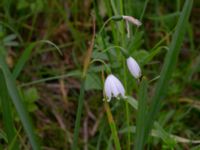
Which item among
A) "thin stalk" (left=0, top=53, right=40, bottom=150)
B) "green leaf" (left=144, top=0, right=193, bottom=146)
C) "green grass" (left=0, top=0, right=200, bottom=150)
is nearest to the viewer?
"green leaf" (left=144, top=0, right=193, bottom=146)

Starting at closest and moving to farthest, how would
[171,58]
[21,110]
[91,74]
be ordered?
1. [171,58]
2. [21,110]
3. [91,74]

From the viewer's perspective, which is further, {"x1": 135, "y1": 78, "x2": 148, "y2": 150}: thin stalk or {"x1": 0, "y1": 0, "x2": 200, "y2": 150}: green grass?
{"x1": 0, "y1": 0, "x2": 200, "y2": 150}: green grass

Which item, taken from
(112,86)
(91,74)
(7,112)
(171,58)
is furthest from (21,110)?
(91,74)

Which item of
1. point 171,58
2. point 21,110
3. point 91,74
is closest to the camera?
point 171,58

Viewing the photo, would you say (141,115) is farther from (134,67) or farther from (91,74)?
(91,74)

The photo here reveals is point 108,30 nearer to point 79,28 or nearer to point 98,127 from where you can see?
point 79,28

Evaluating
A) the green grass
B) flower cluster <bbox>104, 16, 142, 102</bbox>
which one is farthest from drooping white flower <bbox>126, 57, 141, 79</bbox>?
the green grass

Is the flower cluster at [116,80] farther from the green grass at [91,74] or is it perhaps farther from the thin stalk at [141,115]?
the green grass at [91,74]

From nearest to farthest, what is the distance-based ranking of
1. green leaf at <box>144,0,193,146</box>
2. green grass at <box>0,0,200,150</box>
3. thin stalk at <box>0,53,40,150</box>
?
green leaf at <box>144,0,193,146</box> < thin stalk at <box>0,53,40,150</box> < green grass at <box>0,0,200,150</box>

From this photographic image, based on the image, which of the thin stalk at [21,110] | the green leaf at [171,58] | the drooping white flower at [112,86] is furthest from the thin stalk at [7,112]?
the green leaf at [171,58]

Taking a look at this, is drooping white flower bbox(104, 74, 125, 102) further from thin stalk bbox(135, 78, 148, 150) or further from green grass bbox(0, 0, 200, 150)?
green grass bbox(0, 0, 200, 150)

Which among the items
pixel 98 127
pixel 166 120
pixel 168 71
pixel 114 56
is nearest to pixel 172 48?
pixel 168 71
